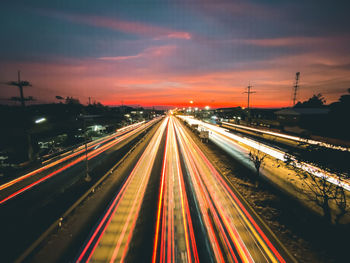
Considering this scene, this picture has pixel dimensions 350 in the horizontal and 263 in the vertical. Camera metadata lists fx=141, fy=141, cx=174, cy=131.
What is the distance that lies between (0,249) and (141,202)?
851cm

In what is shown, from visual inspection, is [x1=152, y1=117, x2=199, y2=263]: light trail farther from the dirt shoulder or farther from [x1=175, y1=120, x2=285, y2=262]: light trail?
the dirt shoulder

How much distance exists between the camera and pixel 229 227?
9680 millimetres

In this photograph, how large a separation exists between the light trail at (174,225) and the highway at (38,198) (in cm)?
796

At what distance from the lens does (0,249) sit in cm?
834

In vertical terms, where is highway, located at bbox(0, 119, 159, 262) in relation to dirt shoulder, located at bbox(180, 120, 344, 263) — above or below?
below

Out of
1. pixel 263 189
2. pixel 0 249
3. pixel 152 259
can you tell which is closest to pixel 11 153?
pixel 0 249

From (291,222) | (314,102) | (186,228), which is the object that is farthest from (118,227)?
(314,102)

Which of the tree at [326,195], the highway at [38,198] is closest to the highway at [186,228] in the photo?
the highway at [38,198]

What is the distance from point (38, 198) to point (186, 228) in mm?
13985

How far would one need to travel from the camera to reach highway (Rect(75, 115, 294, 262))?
7898 mm

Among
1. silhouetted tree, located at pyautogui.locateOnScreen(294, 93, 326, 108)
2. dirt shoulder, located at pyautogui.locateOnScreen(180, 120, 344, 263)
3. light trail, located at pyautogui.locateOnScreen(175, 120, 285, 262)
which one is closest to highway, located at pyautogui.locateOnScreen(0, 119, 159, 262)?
light trail, located at pyautogui.locateOnScreen(175, 120, 285, 262)

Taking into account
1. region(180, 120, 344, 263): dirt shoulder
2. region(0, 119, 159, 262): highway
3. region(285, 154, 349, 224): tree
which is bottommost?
region(0, 119, 159, 262): highway

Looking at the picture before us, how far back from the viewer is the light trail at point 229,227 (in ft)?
25.8

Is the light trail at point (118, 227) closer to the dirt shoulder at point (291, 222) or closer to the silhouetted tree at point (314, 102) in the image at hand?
the dirt shoulder at point (291, 222)
